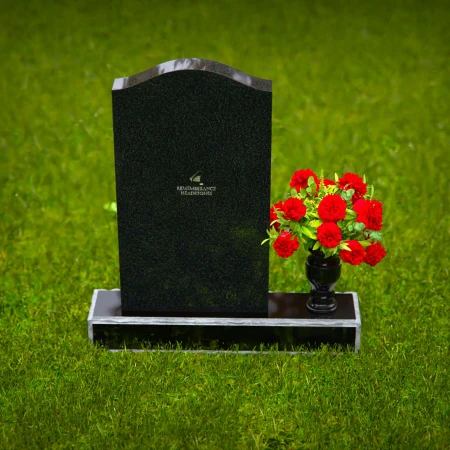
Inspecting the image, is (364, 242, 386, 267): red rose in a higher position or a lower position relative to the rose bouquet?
lower

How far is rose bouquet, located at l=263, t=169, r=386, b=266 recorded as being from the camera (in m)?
4.77

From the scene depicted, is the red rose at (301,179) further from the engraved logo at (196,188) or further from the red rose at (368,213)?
the engraved logo at (196,188)

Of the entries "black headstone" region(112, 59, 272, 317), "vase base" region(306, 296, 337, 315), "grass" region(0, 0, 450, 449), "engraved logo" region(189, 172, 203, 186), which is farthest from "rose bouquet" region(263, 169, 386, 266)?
"grass" region(0, 0, 450, 449)

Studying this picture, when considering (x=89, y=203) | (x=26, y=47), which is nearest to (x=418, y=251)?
(x=89, y=203)

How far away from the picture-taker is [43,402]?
4.61m

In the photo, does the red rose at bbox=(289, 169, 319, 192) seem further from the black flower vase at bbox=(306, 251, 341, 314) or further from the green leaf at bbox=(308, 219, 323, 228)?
the black flower vase at bbox=(306, 251, 341, 314)

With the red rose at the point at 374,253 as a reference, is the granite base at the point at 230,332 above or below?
below

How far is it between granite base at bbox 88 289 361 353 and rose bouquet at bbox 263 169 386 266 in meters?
0.42

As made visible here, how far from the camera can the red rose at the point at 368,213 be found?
4.81m

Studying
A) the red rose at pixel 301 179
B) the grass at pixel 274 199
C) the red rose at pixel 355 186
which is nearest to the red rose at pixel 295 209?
the red rose at pixel 301 179

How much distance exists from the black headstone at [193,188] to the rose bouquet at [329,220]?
0.15 meters

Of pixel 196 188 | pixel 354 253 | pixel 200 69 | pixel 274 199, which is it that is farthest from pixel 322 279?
pixel 274 199

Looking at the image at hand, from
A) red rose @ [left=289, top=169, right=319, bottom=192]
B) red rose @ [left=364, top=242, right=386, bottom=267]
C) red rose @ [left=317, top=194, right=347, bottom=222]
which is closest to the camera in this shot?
red rose @ [left=317, top=194, right=347, bottom=222]

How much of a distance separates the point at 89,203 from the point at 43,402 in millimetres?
2825
